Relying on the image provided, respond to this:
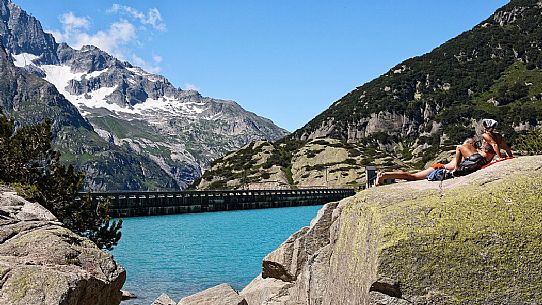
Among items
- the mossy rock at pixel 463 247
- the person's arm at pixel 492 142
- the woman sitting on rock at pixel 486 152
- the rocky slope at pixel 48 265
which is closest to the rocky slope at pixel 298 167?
the rocky slope at pixel 48 265

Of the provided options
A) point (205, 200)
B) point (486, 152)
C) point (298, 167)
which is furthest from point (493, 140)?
point (298, 167)

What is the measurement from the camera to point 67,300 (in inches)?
360

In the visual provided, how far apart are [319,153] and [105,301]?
6228 inches

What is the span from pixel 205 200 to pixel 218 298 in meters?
96.1

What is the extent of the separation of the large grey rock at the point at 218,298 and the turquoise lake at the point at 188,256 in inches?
397

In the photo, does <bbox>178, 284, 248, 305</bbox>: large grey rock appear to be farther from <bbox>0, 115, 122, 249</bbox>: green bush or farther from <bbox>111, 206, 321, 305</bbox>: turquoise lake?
<bbox>111, 206, 321, 305</bbox>: turquoise lake

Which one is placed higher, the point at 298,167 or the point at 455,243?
the point at 298,167

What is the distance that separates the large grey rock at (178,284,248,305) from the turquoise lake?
10085 millimetres

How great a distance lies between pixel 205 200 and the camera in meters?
110

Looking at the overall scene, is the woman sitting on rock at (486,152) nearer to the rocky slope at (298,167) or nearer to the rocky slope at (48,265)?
the rocky slope at (48,265)

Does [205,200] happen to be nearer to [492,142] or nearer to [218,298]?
[218,298]

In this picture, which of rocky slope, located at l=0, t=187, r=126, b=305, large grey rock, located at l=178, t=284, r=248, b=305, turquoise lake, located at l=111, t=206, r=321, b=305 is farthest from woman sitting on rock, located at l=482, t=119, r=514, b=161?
turquoise lake, located at l=111, t=206, r=321, b=305

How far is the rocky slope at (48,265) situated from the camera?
8883 millimetres

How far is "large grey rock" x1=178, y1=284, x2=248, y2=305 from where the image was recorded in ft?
46.0
